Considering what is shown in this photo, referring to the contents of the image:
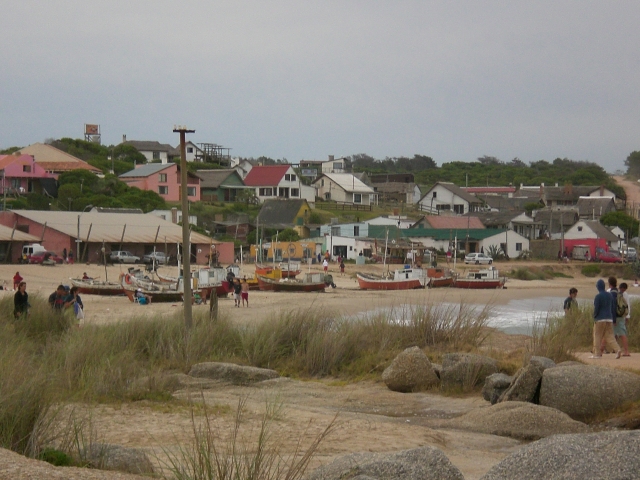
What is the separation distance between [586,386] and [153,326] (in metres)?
9.21

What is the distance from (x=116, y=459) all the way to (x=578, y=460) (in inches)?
156

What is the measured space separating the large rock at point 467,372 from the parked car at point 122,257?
41924 mm

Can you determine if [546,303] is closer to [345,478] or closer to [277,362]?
[277,362]

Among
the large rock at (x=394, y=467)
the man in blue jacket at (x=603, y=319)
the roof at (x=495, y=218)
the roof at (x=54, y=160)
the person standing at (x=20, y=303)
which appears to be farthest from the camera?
the roof at (x=54, y=160)

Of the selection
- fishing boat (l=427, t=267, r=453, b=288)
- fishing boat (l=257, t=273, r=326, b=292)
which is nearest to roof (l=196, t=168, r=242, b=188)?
fishing boat (l=427, t=267, r=453, b=288)

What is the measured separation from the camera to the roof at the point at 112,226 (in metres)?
54.8

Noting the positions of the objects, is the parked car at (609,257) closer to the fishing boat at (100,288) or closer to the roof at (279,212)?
the roof at (279,212)

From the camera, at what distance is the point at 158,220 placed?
62.5 meters

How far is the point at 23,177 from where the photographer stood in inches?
2928

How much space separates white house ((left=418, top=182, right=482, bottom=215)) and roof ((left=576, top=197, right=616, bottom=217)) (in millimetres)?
11933

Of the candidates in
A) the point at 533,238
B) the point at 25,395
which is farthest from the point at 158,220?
the point at 25,395

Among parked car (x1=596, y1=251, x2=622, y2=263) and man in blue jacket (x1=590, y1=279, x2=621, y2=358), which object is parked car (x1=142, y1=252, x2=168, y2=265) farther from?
man in blue jacket (x1=590, y1=279, x2=621, y2=358)

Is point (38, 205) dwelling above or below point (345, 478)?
above

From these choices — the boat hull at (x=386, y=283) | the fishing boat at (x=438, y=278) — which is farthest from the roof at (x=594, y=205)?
the boat hull at (x=386, y=283)
